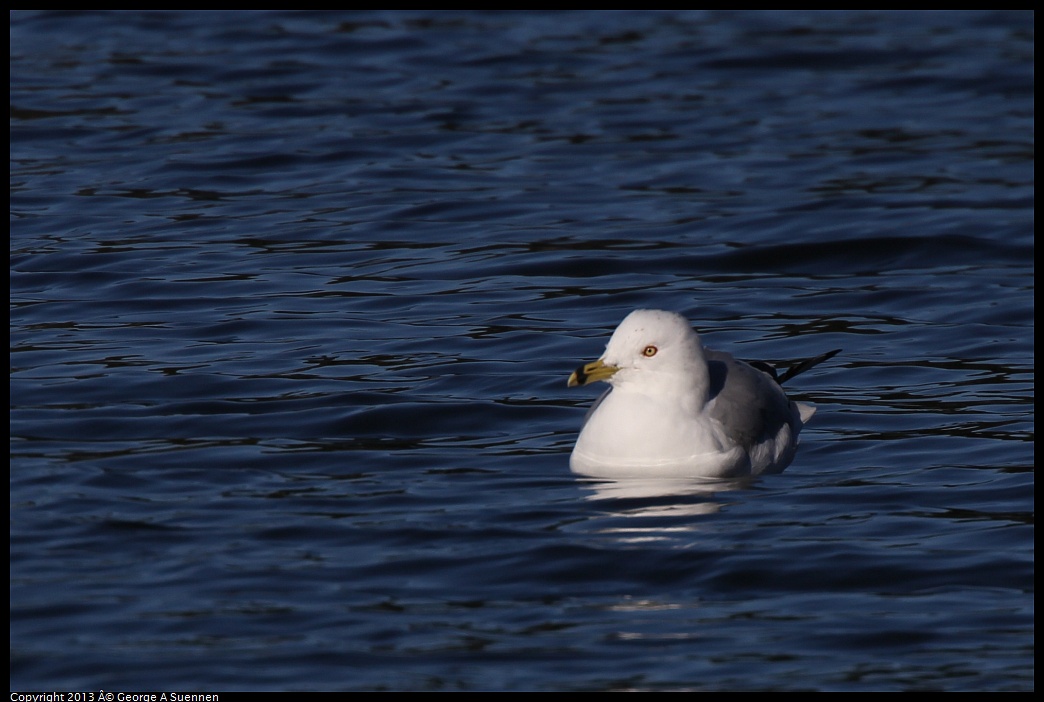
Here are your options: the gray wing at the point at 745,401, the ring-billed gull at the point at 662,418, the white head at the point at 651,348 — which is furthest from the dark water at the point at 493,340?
the white head at the point at 651,348

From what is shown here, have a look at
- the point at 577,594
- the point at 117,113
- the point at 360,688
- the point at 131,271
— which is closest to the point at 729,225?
the point at 131,271

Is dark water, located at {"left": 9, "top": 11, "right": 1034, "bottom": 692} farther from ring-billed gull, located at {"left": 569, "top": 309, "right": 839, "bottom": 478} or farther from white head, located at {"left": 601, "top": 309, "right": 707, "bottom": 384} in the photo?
white head, located at {"left": 601, "top": 309, "right": 707, "bottom": 384}

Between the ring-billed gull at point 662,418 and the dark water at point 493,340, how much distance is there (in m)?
0.17

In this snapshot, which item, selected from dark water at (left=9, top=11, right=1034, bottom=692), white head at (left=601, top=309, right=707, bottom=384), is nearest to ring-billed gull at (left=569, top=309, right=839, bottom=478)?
white head at (left=601, top=309, right=707, bottom=384)

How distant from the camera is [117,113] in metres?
18.5

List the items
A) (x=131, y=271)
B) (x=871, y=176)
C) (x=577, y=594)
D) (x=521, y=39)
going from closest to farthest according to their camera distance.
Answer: (x=577, y=594)
(x=131, y=271)
(x=871, y=176)
(x=521, y=39)

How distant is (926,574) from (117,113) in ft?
42.1

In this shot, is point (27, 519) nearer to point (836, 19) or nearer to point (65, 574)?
point (65, 574)

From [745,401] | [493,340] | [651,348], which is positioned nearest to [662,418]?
[651,348]

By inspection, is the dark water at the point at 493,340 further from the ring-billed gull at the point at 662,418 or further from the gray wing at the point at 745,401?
the gray wing at the point at 745,401

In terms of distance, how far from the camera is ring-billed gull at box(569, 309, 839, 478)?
8891 mm

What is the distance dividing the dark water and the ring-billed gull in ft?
0.56

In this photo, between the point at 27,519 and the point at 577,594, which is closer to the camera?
the point at 577,594

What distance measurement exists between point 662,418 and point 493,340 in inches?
116
